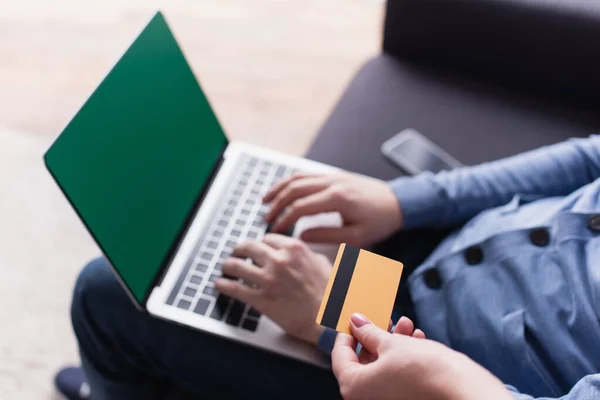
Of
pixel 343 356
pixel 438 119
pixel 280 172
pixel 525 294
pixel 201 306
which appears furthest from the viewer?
pixel 438 119

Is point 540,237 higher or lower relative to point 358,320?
lower

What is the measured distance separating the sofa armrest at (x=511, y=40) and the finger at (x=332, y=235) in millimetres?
479

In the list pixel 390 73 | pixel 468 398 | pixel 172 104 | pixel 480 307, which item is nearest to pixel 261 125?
pixel 390 73

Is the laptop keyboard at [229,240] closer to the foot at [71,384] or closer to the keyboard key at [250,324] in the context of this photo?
the keyboard key at [250,324]

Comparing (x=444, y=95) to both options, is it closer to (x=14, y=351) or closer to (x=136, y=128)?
(x=136, y=128)

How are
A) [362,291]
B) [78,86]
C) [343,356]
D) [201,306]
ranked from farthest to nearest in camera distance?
[78,86]
[201,306]
[343,356]
[362,291]

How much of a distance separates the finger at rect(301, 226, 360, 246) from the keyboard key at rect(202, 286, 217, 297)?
0.14 meters

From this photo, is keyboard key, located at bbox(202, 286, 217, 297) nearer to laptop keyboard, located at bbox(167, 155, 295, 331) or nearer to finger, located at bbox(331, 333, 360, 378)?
laptop keyboard, located at bbox(167, 155, 295, 331)

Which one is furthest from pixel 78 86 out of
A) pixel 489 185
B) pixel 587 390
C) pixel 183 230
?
pixel 587 390

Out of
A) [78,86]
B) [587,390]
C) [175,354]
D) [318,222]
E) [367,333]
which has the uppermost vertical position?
[367,333]

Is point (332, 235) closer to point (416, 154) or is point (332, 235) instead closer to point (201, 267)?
point (201, 267)

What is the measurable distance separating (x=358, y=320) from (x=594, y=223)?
39 cm

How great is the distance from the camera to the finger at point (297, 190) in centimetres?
75

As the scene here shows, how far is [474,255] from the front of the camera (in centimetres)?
67
